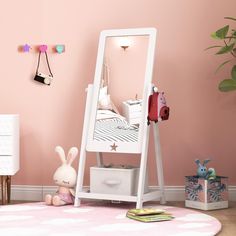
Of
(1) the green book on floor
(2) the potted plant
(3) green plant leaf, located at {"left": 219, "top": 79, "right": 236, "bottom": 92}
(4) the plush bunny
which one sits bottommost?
(1) the green book on floor

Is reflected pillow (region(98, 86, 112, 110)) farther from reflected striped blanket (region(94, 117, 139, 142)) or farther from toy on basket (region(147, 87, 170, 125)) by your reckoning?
toy on basket (region(147, 87, 170, 125))

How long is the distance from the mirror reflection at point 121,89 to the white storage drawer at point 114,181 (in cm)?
21

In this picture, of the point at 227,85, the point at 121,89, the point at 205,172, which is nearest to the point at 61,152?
the point at 121,89

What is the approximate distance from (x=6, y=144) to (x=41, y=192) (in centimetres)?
56

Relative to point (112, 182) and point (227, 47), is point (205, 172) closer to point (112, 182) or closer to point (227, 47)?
point (112, 182)

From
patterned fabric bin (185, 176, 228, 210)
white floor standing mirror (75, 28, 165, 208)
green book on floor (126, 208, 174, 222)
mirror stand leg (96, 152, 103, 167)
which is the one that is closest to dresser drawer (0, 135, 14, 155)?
white floor standing mirror (75, 28, 165, 208)

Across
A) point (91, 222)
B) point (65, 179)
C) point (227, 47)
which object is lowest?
point (91, 222)

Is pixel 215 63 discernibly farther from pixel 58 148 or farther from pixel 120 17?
pixel 58 148

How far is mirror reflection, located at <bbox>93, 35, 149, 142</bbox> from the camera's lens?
3.92 m

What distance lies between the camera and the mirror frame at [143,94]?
3842mm

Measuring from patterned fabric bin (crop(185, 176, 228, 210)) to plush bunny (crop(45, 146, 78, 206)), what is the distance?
0.77 m

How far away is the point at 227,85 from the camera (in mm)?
4004

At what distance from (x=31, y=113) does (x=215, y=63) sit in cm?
138

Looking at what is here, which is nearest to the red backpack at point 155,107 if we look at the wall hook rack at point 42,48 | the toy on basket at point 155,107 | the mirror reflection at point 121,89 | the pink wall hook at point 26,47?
the toy on basket at point 155,107
